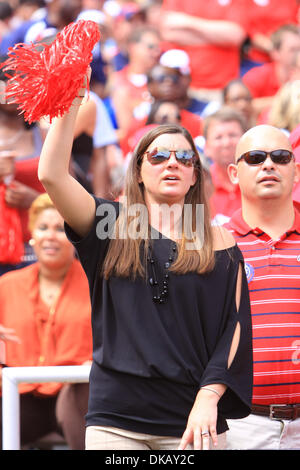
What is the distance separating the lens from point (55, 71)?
2395mm

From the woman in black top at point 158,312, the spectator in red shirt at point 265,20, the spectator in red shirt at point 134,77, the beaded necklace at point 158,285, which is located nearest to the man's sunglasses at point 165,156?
the woman in black top at point 158,312

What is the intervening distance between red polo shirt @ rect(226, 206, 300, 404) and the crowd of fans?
0.54 m

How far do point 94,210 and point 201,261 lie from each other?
36 centimetres

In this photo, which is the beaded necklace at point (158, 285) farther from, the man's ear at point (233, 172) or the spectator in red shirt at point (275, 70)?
the spectator in red shirt at point (275, 70)

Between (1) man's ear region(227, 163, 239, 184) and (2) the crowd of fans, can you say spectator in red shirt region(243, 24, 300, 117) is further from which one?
(1) man's ear region(227, 163, 239, 184)

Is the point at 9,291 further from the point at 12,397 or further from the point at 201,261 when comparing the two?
the point at 201,261

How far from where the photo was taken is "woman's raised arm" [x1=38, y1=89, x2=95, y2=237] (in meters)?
2.38

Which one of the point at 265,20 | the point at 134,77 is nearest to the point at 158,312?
the point at 134,77

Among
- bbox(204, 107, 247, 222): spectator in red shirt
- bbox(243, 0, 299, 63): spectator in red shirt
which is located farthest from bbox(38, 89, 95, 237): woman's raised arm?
bbox(243, 0, 299, 63): spectator in red shirt

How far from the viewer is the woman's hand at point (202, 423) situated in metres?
2.35

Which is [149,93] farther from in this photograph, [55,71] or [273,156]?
[55,71]

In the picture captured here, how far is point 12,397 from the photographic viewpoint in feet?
10.3

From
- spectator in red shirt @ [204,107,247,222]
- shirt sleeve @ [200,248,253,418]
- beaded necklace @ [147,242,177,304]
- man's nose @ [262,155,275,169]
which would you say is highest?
spectator in red shirt @ [204,107,247,222]

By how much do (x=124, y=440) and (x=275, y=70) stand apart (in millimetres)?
4633
